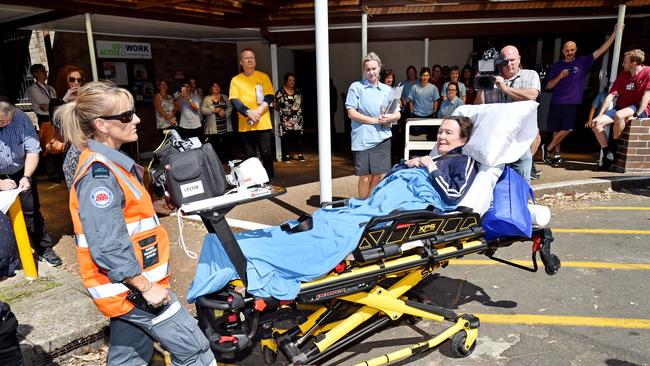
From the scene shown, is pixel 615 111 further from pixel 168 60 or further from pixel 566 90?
pixel 168 60

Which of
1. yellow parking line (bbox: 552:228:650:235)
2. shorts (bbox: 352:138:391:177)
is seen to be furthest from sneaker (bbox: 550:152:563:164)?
shorts (bbox: 352:138:391:177)

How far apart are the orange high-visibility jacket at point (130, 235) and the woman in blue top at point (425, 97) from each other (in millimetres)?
7301

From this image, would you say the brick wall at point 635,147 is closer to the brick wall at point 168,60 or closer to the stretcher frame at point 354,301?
the stretcher frame at point 354,301

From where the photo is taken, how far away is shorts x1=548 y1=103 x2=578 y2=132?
7.98 meters

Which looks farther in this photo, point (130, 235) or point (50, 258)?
point (50, 258)

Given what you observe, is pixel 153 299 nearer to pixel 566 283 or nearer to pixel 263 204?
pixel 566 283

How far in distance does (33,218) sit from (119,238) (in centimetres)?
304

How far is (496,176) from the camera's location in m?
3.35

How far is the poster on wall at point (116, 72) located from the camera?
9930 millimetres

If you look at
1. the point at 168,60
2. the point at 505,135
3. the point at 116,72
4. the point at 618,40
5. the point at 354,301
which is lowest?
the point at 354,301

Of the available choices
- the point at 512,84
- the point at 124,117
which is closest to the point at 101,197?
the point at 124,117

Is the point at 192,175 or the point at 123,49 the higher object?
the point at 123,49

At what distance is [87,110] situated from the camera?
6.82 ft

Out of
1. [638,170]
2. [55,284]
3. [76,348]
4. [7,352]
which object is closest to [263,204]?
[55,284]
